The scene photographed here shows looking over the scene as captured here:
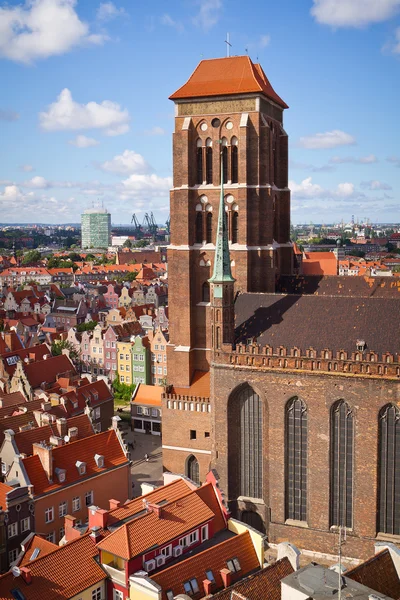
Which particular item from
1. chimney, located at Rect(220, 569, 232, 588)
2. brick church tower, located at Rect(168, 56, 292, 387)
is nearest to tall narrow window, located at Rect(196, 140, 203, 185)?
brick church tower, located at Rect(168, 56, 292, 387)

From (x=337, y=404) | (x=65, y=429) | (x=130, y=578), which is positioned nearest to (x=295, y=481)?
(x=337, y=404)

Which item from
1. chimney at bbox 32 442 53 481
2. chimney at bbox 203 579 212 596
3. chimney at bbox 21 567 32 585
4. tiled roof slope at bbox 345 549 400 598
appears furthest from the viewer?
chimney at bbox 32 442 53 481

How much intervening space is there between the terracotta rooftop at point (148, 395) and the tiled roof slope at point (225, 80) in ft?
124

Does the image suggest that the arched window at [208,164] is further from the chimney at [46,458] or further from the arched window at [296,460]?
the chimney at [46,458]

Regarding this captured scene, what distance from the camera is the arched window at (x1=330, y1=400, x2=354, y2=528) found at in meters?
47.4

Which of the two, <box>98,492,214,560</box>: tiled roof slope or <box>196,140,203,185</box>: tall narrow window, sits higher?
<box>196,140,203,185</box>: tall narrow window

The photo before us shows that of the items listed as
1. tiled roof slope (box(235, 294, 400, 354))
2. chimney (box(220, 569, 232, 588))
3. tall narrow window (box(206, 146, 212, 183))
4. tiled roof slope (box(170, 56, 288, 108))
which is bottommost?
chimney (box(220, 569, 232, 588))

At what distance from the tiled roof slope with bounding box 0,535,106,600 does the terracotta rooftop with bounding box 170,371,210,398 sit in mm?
20434

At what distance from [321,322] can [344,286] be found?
34.8 ft

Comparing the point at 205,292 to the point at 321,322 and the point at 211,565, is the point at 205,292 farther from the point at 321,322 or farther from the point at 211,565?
the point at 211,565

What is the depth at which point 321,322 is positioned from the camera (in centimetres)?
5000

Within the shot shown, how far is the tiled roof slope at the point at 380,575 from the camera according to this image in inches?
1351

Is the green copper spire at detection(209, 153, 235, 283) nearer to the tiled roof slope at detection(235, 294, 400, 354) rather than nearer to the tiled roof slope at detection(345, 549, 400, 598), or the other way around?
the tiled roof slope at detection(235, 294, 400, 354)

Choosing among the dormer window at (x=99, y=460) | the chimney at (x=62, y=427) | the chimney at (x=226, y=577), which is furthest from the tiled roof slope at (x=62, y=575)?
the chimney at (x=62, y=427)
